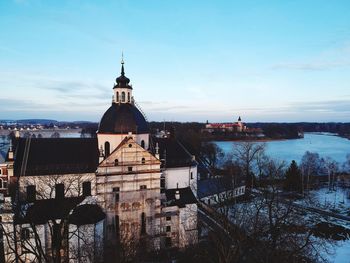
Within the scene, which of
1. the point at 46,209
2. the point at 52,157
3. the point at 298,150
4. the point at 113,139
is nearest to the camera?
the point at 46,209

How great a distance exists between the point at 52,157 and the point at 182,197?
11.6 m

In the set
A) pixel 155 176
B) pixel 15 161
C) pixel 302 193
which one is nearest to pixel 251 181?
pixel 302 193

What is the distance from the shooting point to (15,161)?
23656mm

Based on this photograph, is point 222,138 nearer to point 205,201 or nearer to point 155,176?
point 205,201

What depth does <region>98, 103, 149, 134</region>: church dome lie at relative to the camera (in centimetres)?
2569

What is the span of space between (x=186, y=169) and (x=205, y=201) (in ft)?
32.5

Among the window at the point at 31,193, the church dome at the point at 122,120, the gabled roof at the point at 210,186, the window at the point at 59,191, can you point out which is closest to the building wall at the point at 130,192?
the church dome at the point at 122,120

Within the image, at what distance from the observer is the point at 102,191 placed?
959 inches

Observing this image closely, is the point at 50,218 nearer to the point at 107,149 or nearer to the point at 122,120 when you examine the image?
the point at 107,149

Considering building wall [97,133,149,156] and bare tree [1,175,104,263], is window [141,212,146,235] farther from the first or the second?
building wall [97,133,149,156]

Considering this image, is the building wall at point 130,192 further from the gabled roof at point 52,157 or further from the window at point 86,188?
the gabled roof at point 52,157

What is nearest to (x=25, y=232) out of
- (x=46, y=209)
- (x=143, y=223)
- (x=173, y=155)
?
(x=46, y=209)

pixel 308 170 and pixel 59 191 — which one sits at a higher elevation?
pixel 59 191

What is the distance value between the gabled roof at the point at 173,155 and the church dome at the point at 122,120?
11.5 feet
